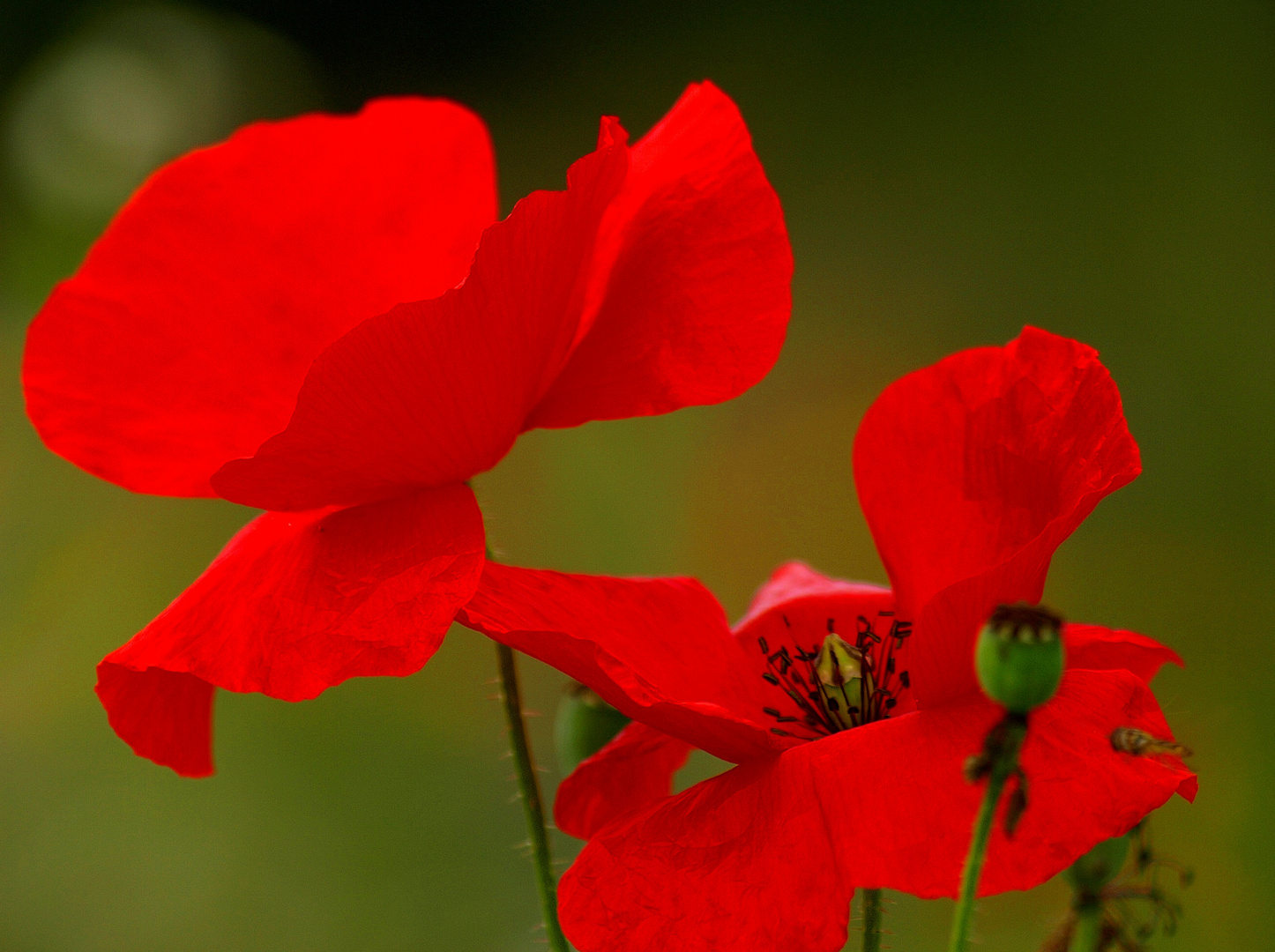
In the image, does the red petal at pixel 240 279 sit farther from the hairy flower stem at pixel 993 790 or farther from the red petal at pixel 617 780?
the hairy flower stem at pixel 993 790

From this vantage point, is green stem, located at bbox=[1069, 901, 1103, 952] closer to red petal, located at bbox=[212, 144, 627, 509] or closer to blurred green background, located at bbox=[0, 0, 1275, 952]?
red petal, located at bbox=[212, 144, 627, 509]

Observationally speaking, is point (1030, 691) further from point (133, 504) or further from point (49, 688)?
point (133, 504)

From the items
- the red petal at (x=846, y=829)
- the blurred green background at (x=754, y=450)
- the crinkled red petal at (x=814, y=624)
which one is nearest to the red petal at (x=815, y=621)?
the crinkled red petal at (x=814, y=624)

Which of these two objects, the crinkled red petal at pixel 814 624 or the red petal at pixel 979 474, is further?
the crinkled red petal at pixel 814 624

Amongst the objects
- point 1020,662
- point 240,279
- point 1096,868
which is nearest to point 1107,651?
point 1096,868

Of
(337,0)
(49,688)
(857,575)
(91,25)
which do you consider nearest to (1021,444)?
(857,575)

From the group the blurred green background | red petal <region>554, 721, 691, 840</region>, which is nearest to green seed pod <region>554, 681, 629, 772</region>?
red petal <region>554, 721, 691, 840</region>

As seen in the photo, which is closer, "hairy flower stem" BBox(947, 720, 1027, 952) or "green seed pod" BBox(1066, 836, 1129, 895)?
"hairy flower stem" BBox(947, 720, 1027, 952)
